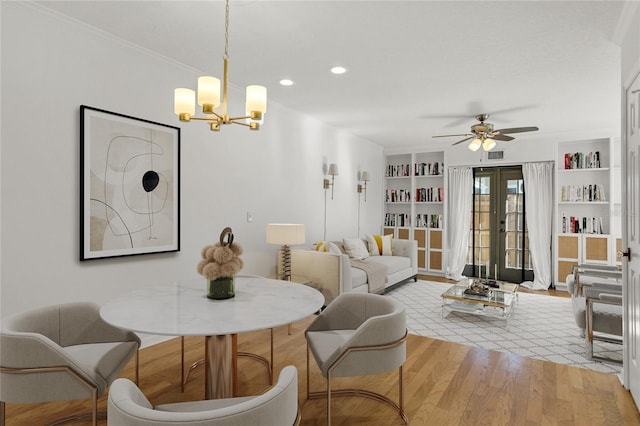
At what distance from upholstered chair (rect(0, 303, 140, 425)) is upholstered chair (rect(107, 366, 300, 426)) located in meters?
0.65

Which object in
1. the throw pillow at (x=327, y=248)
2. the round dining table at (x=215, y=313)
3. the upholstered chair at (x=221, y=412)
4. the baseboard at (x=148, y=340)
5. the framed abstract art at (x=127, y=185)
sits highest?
the framed abstract art at (x=127, y=185)

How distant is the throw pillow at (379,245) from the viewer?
6327 millimetres

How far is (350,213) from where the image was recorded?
6703 millimetres

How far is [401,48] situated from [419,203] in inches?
198

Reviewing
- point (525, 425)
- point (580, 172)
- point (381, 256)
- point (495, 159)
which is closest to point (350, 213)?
point (381, 256)

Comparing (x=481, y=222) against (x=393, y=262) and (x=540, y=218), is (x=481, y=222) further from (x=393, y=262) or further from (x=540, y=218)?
(x=393, y=262)

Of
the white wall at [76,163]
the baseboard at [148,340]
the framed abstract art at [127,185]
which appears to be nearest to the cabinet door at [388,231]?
the white wall at [76,163]

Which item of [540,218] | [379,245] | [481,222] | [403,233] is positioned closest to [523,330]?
[379,245]

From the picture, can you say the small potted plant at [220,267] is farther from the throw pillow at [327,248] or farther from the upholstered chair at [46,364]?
the throw pillow at [327,248]

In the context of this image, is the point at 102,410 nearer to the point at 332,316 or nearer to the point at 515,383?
the point at 332,316

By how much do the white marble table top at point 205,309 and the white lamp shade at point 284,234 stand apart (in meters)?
1.73

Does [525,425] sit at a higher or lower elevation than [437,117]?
lower

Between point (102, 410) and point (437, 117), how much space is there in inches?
199

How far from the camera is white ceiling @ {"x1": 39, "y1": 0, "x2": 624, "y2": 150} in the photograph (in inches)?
103
